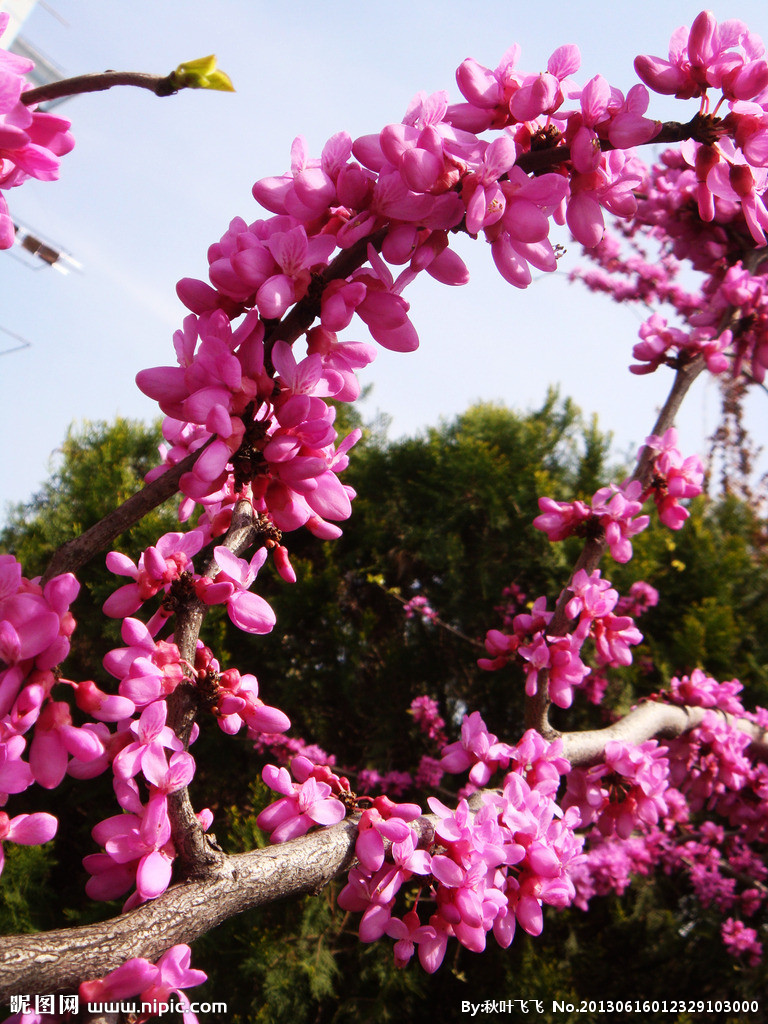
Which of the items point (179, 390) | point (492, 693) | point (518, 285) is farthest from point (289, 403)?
point (492, 693)

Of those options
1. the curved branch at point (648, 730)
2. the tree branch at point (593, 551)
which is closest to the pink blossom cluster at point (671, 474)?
the tree branch at point (593, 551)

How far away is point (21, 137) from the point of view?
0.64m

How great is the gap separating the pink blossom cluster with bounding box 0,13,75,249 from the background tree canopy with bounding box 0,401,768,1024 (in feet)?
7.50

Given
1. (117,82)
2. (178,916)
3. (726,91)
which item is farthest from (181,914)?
(726,91)

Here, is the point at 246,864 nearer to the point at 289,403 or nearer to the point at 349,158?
the point at 289,403

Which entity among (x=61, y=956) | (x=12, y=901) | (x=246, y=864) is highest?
(x=246, y=864)

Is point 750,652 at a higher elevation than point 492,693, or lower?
higher

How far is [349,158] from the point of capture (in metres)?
0.74

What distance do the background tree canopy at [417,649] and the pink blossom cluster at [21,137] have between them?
2.29 metres

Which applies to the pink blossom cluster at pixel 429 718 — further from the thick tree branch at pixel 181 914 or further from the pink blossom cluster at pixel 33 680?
the pink blossom cluster at pixel 33 680

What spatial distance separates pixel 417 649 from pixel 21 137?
3048 millimetres

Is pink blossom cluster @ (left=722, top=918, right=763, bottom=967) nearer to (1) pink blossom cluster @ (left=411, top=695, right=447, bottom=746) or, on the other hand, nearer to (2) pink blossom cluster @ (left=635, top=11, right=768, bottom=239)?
(1) pink blossom cluster @ (left=411, top=695, right=447, bottom=746)

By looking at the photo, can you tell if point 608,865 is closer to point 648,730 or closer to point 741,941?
point 741,941

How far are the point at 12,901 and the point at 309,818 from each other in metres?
2.46
